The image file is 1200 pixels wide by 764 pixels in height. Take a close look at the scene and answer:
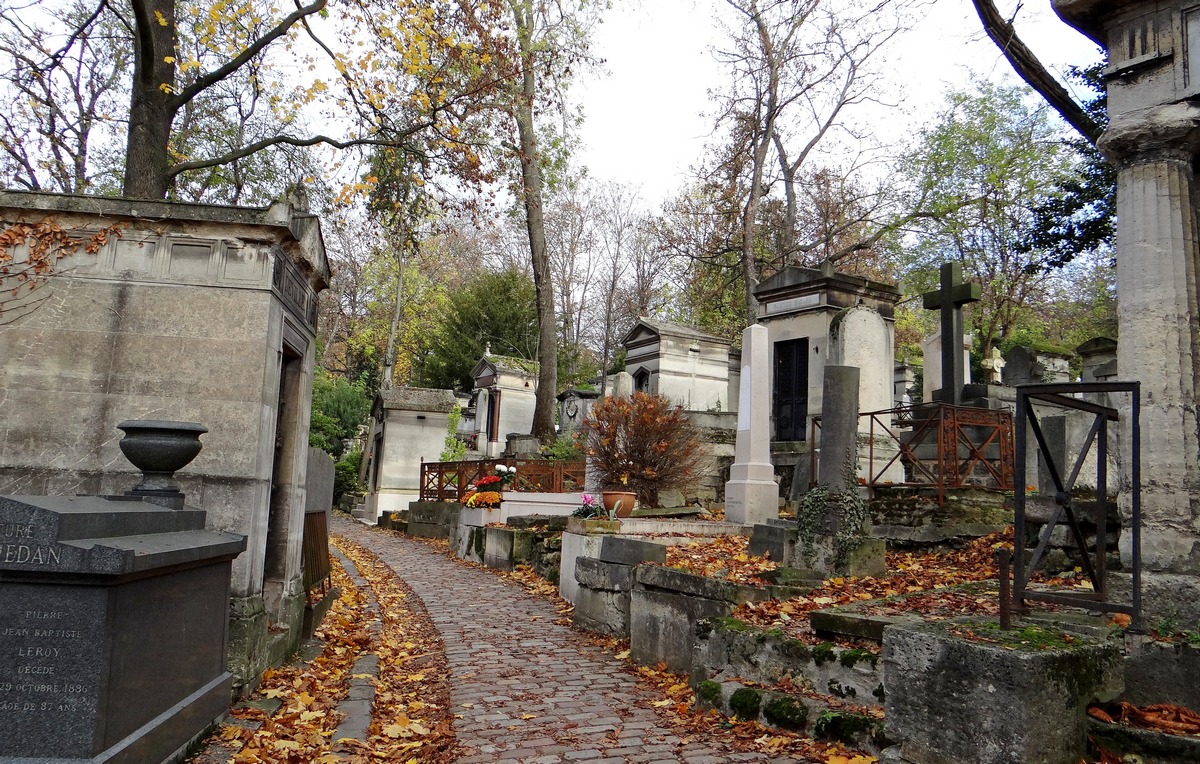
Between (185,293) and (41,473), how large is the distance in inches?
56.5

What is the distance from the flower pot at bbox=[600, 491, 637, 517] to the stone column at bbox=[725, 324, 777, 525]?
1.44m

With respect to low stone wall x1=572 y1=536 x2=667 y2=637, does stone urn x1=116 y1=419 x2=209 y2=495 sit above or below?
above

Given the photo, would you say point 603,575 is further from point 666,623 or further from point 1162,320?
point 1162,320

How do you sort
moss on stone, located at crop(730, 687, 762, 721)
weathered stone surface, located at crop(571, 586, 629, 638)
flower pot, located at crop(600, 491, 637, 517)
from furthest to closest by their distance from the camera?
flower pot, located at crop(600, 491, 637, 517), weathered stone surface, located at crop(571, 586, 629, 638), moss on stone, located at crop(730, 687, 762, 721)

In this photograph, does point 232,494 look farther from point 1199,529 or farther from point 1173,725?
point 1199,529

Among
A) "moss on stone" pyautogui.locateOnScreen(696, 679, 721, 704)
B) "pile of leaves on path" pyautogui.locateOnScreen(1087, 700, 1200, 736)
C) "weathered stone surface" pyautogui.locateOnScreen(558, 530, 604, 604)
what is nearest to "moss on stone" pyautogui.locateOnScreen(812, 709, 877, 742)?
"moss on stone" pyautogui.locateOnScreen(696, 679, 721, 704)

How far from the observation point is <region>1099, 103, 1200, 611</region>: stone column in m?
4.29

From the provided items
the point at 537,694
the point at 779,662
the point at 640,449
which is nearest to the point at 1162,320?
the point at 779,662

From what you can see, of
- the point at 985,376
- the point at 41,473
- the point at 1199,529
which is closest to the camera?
the point at 1199,529

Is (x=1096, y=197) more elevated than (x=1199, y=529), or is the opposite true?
(x=1096, y=197)

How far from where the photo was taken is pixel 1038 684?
3096 millimetres

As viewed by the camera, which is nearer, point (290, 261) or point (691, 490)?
point (290, 261)

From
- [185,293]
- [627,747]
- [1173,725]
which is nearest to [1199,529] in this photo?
[1173,725]

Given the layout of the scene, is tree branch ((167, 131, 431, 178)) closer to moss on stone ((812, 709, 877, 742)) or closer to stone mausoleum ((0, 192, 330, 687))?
stone mausoleum ((0, 192, 330, 687))
